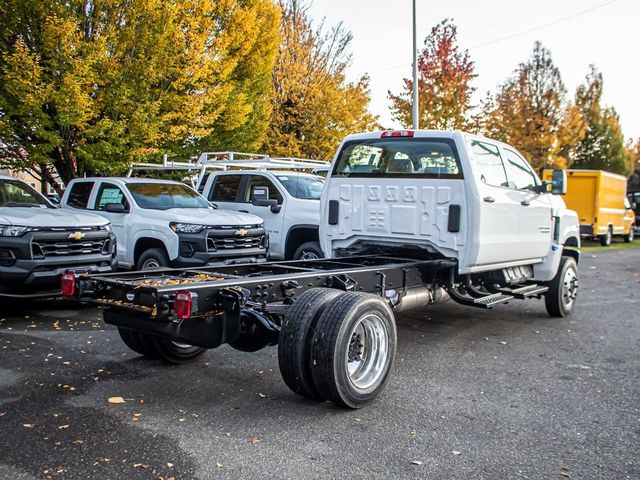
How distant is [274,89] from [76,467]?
19.7m

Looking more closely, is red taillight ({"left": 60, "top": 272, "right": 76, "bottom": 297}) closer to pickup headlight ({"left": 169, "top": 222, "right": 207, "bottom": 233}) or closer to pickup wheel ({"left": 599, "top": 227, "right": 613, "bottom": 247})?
pickup headlight ({"left": 169, "top": 222, "right": 207, "bottom": 233})

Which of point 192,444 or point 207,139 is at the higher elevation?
point 207,139

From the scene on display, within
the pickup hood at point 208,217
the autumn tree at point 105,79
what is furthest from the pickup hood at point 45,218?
the autumn tree at point 105,79

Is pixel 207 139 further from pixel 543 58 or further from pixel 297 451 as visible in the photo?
pixel 543 58

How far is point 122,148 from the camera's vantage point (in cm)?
1323

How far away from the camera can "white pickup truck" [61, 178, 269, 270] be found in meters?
9.03

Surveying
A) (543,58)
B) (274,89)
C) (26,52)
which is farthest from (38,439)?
(543,58)

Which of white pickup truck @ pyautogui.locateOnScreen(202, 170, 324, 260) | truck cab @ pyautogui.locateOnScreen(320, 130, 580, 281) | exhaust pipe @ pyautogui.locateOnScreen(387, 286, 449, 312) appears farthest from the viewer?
white pickup truck @ pyautogui.locateOnScreen(202, 170, 324, 260)

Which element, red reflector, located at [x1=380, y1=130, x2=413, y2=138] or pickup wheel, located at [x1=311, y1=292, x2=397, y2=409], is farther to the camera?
red reflector, located at [x1=380, y1=130, x2=413, y2=138]

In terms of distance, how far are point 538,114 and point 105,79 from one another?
21478 mm

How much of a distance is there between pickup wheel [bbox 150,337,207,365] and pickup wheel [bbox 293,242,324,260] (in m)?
4.85

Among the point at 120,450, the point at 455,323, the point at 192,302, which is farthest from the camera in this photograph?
the point at 455,323

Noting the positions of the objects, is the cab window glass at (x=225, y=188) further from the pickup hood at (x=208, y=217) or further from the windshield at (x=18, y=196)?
the windshield at (x=18, y=196)

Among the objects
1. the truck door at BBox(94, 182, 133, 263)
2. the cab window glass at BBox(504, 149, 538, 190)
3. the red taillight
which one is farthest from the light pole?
the red taillight
